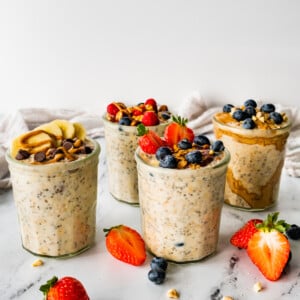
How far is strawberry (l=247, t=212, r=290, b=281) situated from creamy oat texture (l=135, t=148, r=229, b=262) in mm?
115

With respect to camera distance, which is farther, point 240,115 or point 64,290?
point 240,115

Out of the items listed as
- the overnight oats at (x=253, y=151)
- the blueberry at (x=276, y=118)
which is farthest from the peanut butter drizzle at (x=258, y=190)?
the blueberry at (x=276, y=118)

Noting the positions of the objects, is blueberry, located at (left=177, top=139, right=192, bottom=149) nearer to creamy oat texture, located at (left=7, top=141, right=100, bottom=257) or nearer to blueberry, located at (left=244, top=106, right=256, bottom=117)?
creamy oat texture, located at (left=7, top=141, right=100, bottom=257)

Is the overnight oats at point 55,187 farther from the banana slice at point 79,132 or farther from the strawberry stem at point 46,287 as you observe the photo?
the strawberry stem at point 46,287

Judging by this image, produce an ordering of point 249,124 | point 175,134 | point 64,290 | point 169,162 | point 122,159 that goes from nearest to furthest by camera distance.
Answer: point 64,290 → point 169,162 → point 175,134 → point 249,124 → point 122,159

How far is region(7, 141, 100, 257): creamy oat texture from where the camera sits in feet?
4.18

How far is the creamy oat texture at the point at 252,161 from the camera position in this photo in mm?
1537

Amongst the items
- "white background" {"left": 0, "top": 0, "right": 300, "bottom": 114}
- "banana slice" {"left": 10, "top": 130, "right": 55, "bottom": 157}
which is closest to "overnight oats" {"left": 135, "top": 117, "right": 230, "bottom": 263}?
"banana slice" {"left": 10, "top": 130, "right": 55, "bottom": 157}

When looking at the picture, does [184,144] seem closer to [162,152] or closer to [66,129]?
[162,152]

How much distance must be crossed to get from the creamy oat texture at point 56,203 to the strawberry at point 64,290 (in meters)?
0.21

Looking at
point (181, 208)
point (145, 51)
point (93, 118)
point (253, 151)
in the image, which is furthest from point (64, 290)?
point (145, 51)

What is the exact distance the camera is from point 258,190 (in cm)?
161

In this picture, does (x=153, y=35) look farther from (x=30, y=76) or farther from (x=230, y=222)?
(x=230, y=222)

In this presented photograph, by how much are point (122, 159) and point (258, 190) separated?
401 millimetres
